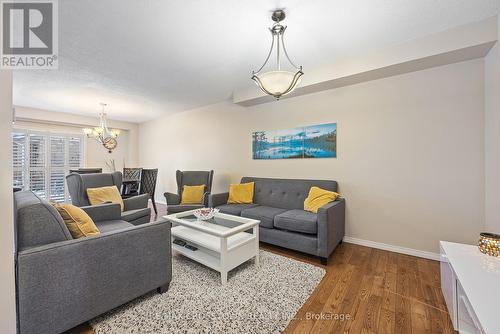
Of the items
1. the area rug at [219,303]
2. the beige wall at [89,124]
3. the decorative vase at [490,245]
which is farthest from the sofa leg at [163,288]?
the beige wall at [89,124]

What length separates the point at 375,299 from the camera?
5.73 feet

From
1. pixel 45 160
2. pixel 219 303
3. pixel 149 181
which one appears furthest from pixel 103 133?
pixel 219 303

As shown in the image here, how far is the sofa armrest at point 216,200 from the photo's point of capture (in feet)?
10.9

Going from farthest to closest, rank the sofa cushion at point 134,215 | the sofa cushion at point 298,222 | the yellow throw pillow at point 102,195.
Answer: the yellow throw pillow at point 102,195
the sofa cushion at point 134,215
the sofa cushion at point 298,222

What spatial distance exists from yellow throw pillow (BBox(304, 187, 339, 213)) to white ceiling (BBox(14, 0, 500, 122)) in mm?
1743

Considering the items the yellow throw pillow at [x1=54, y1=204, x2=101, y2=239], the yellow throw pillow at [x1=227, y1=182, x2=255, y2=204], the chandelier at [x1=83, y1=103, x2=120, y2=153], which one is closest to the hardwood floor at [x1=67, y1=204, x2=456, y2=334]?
the yellow throw pillow at [x1=54, y1=204, x2=101, y2=239]

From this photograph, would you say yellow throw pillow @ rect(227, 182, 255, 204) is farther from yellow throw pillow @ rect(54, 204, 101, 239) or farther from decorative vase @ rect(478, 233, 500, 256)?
decorative vase @ rect(478, 233, 500, 256)

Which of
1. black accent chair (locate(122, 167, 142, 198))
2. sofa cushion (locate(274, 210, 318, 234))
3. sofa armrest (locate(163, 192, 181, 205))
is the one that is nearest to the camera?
sofa cushion (locate(274, 210, 318, 234))

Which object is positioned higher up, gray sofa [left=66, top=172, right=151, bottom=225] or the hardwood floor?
gray sofa [left=66, top=172, right=151, bottom=225]

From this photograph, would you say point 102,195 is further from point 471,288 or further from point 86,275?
point 471,288

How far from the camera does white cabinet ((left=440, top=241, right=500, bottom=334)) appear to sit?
991 mm

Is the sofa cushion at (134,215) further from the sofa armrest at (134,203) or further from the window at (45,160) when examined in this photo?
the window at (45,160)

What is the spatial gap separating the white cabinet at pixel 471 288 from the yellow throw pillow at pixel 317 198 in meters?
1.22

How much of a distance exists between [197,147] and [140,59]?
2495mm
